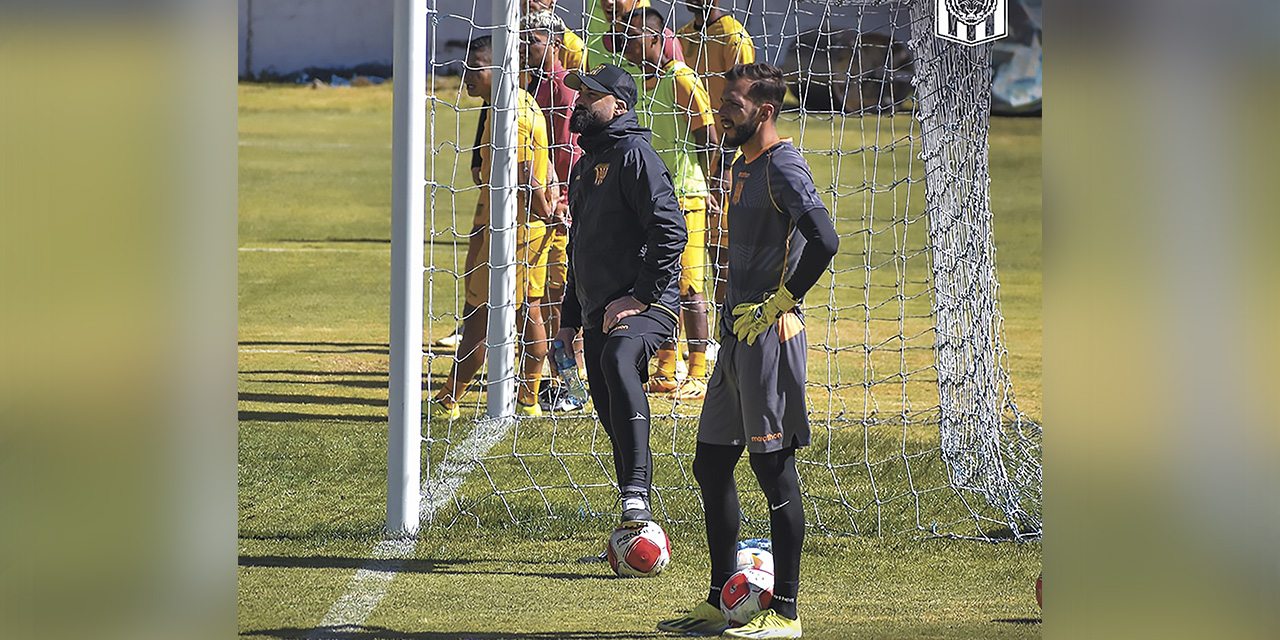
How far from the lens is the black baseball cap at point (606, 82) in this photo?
14.2ft

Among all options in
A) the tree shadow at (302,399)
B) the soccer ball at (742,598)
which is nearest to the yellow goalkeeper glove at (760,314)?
the soccer ball at (742,598)

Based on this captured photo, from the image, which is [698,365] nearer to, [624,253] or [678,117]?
[678,117]

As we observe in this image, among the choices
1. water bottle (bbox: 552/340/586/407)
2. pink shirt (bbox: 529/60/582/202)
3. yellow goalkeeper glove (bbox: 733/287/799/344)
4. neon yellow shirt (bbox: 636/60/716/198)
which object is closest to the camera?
yellow goalkeeper glove (bbox: 733/287/799/344)

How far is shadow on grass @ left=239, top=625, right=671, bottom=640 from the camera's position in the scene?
3.60 meters

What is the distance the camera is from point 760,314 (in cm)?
346

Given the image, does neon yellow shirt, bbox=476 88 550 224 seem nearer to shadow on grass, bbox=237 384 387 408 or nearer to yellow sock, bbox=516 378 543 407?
yellow sock, bbox=516 378 543 407

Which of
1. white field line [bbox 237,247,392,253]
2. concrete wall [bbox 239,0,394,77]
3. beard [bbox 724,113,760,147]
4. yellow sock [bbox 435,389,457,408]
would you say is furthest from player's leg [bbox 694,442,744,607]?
concrete wall [bbox 239,0,394,77]

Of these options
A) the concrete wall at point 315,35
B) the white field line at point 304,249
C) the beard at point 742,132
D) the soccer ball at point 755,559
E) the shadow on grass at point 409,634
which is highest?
the concrete wall at point 315,35

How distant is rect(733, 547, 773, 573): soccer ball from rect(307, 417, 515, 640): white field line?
114 centimetres

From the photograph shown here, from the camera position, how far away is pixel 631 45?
6934mm

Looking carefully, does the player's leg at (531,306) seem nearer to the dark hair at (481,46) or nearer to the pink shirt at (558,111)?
the pink shirt at (558,111)

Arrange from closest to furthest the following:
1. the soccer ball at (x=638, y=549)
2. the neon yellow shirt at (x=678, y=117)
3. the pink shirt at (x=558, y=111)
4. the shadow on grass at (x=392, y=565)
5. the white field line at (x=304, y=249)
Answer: the soccer ball at (x=638, y=549)
the shadow on grass at (x=392, y=565)
the pink shirt at (x=558, y=111)
the neon yellow shirt at (x=678, y=117)
the white field line at (x=304, y=249)

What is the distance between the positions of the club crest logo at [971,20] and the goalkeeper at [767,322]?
2.78ft

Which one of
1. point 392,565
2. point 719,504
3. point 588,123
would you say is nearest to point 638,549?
point 719,504
